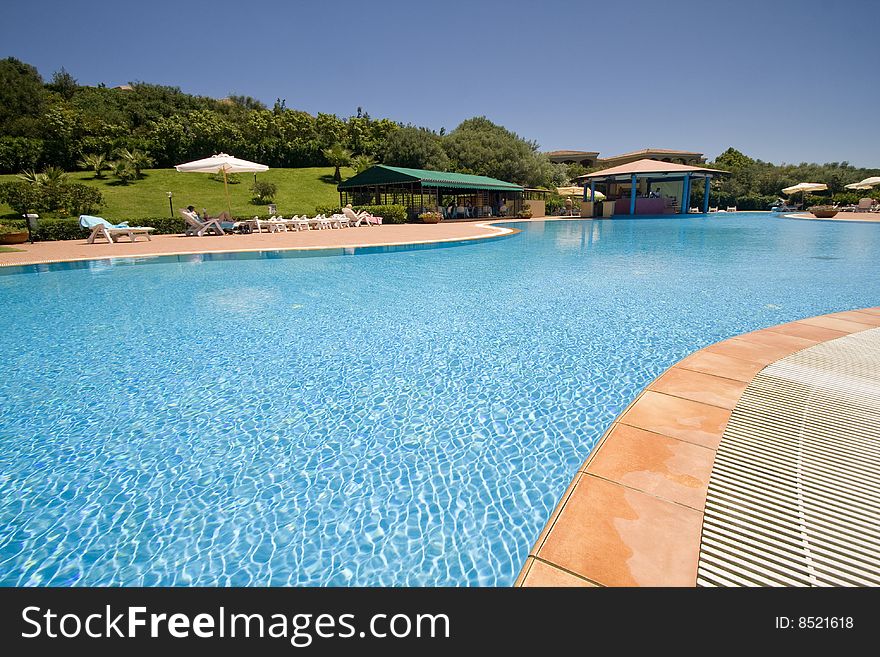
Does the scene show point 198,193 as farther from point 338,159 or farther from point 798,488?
point 798,488

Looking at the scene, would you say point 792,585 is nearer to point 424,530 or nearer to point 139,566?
point 424,530

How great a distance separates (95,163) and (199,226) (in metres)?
23.9

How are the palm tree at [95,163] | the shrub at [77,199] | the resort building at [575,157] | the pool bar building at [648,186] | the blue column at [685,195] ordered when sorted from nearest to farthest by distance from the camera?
the shrub at [77,199] → the pool bar building at [648,186] → the blue column at [685,195] → the palm tree at [95,163] → the resort building at [575,157]

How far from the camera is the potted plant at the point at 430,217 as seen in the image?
26078mm

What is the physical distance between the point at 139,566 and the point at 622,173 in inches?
1271

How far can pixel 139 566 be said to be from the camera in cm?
209

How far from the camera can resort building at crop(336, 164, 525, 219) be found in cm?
2627

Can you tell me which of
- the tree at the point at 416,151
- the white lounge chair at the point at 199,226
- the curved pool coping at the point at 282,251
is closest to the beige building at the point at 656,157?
the tree at the point at 416,151

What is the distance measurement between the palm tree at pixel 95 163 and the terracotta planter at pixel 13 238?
21906mm

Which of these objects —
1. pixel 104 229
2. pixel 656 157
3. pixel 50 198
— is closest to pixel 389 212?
pixel 104 229

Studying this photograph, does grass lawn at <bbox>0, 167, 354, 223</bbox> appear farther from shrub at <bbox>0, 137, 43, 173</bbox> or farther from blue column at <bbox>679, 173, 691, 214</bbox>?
blue column at <bbox>679, 173, 691, 214</bbox>

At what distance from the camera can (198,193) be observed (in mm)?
32344

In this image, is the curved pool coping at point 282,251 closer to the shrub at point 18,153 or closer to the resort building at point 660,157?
the shrub at point 18,153
